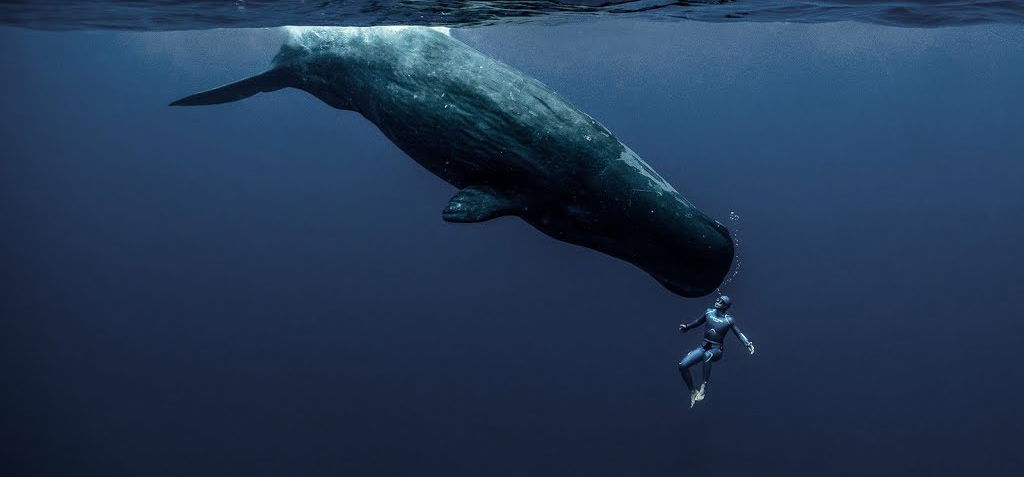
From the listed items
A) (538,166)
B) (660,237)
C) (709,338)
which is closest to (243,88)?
(538,166)

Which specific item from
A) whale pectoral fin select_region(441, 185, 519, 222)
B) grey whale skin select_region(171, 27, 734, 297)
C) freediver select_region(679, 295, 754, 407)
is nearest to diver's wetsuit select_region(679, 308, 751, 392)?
freediver select_region(679, 295, 754, 407)

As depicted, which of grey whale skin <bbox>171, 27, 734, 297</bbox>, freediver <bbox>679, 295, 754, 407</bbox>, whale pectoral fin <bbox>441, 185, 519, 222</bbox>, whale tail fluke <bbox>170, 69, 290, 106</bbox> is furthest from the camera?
freediver <bbox>679, 295, 754, 407</bbox>

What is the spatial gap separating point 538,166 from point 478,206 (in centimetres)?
66

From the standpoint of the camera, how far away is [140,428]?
15711 millimetres

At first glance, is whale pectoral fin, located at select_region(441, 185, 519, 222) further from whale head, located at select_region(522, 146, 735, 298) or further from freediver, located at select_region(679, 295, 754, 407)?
freediver, located at select_region(679, 295, 754, 407)

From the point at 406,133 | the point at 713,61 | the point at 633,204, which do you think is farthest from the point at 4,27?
the point at 713,61

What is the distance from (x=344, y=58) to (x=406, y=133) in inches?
64.2

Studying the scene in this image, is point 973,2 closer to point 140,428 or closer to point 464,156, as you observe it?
point 464,156

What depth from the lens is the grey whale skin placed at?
508 centimetres

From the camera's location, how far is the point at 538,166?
5203 millimetres

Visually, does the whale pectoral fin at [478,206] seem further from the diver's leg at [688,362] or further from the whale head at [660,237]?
the diver's leg at [688,362]

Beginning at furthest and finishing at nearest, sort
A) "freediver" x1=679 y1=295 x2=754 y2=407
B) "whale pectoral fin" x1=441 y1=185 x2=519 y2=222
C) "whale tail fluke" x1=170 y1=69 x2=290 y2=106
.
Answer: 1. "freediver" x1=679 y1=295 x2=754 y2=407
2. "whale tail fluke" x1=170 y1=69 x2=290 y2=106
3. "whale pectoral fin" x1=441 y1=185 x2=519 y2=222

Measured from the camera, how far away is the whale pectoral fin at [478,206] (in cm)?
497

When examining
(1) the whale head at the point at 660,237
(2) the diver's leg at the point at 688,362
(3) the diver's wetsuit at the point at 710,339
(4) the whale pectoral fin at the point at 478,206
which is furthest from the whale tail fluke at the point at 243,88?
(2) the diver's leg at the point at 688,362
